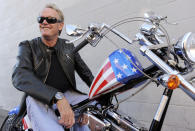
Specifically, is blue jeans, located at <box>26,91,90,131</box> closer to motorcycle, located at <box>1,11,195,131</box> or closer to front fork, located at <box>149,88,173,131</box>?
motorcycle, located at <box>1,11,195,131</box>

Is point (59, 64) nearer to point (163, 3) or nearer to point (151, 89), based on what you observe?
point (151, 89)

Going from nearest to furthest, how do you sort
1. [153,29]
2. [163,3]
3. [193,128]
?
[153,29] → [193,128] → [163,3]

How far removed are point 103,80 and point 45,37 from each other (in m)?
0.63

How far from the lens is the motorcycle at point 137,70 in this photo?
0.73m

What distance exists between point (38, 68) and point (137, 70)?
0.67 metres

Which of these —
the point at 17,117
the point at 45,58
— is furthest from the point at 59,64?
the point at 17,117

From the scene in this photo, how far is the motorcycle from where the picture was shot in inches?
28.7

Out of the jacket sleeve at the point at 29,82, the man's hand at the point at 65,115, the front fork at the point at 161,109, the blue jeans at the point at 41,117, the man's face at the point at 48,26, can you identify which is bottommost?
the blue jeans at the point at 41,117

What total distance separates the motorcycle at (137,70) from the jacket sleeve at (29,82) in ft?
0.59

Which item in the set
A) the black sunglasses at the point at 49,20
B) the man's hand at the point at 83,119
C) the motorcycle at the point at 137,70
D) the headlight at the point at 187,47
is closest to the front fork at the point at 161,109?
the motorcycle at the point at 137,70

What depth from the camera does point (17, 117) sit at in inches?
53.4

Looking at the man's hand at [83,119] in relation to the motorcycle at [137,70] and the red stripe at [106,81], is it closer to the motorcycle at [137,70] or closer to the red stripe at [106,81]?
the motorcycle at [137,70]

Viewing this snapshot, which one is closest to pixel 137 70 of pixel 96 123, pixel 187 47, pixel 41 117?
pixel 187 47

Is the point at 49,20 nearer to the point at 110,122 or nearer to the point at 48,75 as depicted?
the point at 48,75
